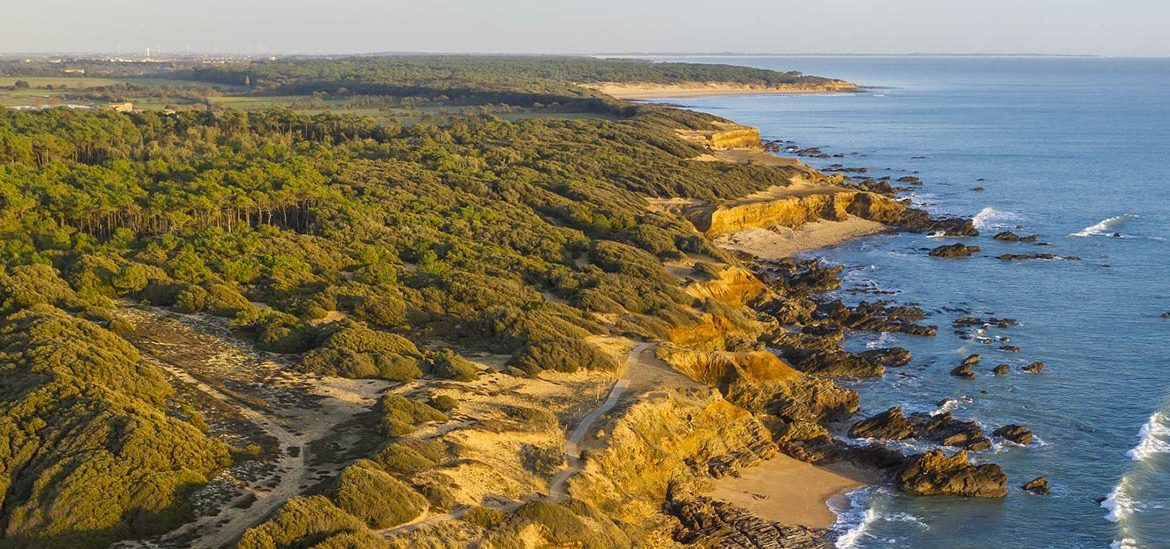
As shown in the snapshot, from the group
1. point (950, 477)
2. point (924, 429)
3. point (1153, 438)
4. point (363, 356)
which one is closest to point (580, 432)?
point (363, 356)

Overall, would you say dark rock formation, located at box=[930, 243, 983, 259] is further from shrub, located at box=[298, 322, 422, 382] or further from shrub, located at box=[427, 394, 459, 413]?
shrub, located at box=[427, 394, 459, 413]

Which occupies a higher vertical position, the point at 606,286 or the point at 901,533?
the point at 606,286

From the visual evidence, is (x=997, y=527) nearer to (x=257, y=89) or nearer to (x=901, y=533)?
(x=901, y=533)

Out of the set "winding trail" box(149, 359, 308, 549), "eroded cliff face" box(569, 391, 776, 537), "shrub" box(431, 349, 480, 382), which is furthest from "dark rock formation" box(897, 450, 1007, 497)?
"winding trail" box(149, 359, 308, 549)

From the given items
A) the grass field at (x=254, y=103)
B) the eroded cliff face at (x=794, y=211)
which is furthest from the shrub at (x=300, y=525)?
the grass field at (x=254, y=103)

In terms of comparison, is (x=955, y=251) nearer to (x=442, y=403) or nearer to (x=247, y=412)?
(x=442, y=403)

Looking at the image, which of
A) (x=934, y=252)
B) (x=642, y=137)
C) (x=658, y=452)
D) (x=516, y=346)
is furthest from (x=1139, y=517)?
(x=642, y=137)
